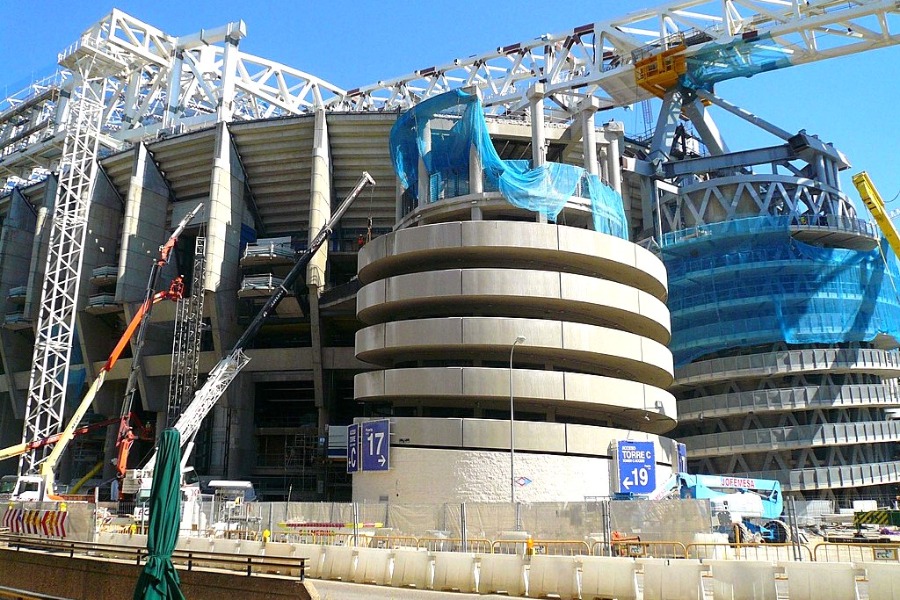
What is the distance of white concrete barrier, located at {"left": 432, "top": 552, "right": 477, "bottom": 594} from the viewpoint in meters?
22.2

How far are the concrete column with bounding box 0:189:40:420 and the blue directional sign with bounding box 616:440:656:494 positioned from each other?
60.1m

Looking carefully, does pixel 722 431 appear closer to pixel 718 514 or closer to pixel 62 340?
pixel 718 514

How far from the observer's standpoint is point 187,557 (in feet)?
61.6

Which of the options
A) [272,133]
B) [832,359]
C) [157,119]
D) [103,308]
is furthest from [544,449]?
[157,119]

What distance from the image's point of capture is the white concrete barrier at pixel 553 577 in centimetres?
2080

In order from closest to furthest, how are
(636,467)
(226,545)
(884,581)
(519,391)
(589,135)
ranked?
(884,581) → (226,545) → (519,391) → (636,467) → (589,135)

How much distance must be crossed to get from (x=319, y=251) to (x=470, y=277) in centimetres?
1649

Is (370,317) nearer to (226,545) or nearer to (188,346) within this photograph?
(188,346)

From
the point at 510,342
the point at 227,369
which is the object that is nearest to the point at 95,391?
the point at 227,369

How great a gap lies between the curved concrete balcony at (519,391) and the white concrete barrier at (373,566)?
2232 cm

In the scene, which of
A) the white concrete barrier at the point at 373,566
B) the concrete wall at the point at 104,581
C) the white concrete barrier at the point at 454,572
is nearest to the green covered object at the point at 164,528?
the concrete wall at the point at 104,581

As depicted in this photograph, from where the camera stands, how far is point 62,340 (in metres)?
71.3

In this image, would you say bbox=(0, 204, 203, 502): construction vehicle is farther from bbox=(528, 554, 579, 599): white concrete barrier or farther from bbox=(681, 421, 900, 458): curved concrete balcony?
bbox=(528, 554, 579, 599): white concrete barrier

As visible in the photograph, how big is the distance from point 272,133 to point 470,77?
21508 millimetres
